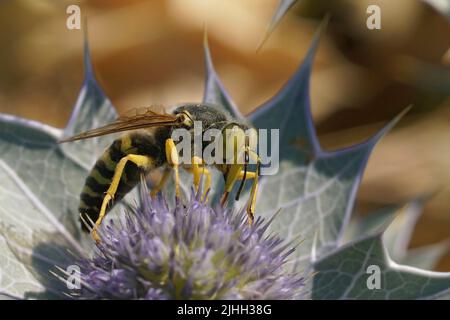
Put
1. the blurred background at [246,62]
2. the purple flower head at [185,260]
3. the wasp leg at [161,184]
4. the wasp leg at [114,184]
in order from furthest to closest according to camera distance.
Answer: the blurred background at [246,62], the wasp leg at [161,184], the wasp leg at [114,184], the purple flower head at [185,260]

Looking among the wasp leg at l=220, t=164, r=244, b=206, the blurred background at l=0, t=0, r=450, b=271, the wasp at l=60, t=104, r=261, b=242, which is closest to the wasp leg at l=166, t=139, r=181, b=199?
the wasp at l=60, t=104, r=261, b=242

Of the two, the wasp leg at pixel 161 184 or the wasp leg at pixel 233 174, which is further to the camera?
the wasp leg at pixel 161 184

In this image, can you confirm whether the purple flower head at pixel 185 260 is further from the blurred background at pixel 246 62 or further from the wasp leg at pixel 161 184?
the blurred background at pixel 246 62

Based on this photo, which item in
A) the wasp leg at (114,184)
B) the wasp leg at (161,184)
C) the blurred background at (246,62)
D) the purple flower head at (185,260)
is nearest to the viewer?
the purple flower head at (185,260)

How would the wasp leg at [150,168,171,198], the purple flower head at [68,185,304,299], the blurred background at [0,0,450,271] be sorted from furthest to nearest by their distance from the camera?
1. the blurred background at [0,0,450,271]
2. the wasp leg at [150,168,171,198]
3. the purple flower head at [68,185,304,299]

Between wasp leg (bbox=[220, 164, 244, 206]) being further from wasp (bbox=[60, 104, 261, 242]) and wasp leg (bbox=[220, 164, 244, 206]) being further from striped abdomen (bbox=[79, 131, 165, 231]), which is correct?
striped abdomen (bbox=[79, 131, 165, 231])

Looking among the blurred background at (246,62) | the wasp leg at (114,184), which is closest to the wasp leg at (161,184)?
the wasp leg at (114,184)
